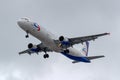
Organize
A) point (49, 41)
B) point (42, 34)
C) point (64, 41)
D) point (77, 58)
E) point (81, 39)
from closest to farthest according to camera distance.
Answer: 1. point (42, 34)
2. point (49, 41)
3. point (64, 41)
4. point (81, 39)
5. point (77, 58)

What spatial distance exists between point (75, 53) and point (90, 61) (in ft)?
16.7

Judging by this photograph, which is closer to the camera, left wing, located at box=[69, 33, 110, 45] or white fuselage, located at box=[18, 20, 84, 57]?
white fuselage, located at box=[18, 20, 84, 57]

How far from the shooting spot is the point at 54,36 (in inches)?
3273

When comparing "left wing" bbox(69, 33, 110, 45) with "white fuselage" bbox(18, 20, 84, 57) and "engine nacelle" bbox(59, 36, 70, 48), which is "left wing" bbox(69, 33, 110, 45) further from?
"white fuselage" bbox(18, 20, 84, 57)

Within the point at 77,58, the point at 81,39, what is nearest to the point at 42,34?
the point at 81,39

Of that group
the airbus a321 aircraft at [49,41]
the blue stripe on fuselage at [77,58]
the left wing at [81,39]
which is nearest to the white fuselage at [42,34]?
the airbus a321 aircraft at [49,41]

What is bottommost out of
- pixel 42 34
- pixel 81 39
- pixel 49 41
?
pixel 49 41

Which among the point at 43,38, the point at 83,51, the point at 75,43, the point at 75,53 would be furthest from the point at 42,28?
the point at 83,51

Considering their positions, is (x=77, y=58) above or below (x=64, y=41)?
below

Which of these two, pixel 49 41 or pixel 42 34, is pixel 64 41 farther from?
pixel 42 34

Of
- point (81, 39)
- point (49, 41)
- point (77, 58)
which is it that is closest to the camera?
point (49, 41)

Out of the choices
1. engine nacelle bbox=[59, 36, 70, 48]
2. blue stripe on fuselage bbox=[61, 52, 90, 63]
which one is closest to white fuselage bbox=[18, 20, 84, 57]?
engine nacelle bbox=[59, 36, 70, 48]

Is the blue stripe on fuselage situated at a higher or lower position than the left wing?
lower

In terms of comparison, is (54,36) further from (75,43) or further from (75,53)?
(75,53)
